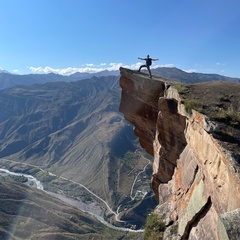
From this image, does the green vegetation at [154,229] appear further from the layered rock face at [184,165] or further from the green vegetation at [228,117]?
the green vegetation at [228,117]

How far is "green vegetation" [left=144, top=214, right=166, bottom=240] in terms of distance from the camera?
21.2m

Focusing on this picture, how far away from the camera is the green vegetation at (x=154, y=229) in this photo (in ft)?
69.5

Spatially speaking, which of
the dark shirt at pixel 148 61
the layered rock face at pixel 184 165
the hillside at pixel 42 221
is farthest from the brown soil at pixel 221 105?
the hillside at pixel 42 221

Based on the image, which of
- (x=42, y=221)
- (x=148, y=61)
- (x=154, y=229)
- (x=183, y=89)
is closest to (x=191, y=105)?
(x=183, y=89)

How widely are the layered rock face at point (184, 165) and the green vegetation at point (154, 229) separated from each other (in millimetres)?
489

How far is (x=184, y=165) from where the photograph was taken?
22.5 m

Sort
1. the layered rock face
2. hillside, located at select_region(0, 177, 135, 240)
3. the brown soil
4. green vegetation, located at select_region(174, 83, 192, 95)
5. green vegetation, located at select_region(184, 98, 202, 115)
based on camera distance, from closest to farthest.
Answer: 1. the layered rock face
2. the brown soil
3. green vegetation, located at select_region(184, 98, 202, 115)
4. green vegetation, located at select_region(174, 83, 192, 95)
5. hillside, located at select_region(0, 177, 135, 240)

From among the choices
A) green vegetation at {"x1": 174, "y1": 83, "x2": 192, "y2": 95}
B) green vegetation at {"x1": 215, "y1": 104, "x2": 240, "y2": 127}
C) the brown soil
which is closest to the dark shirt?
the brown soil

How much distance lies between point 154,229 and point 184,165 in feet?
16.7

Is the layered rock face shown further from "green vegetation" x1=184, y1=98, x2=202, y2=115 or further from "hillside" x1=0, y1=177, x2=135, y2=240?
"hillside" x1=0, y1=177, x2=135, y2=240

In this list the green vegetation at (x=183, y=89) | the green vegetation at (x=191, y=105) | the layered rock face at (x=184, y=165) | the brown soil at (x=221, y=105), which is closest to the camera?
the layered rock face at (x=184, y=165)

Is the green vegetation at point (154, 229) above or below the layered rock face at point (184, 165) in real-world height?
below

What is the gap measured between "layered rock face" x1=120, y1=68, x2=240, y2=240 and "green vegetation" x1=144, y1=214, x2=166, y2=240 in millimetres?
489

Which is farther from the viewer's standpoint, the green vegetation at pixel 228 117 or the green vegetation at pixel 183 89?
the green vegetation at pixel 183 89
